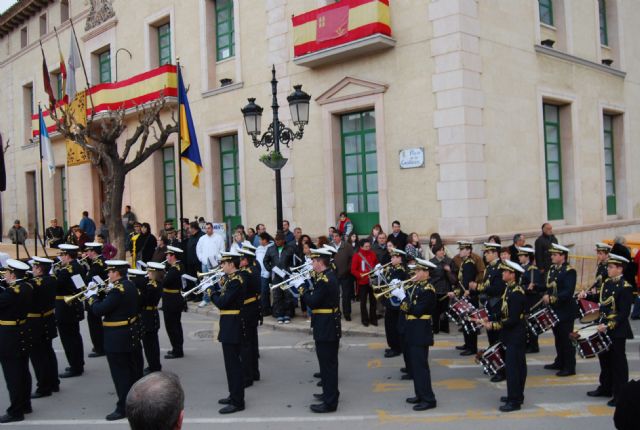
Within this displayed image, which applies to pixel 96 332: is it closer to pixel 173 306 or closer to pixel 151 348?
pixel 173 306

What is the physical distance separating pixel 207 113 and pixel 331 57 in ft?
19.6

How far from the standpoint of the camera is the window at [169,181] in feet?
71.7

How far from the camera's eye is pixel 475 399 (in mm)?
7484

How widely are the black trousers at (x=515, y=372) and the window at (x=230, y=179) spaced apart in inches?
511

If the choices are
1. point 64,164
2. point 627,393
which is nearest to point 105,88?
point 64,164

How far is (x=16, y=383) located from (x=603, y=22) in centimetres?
1989

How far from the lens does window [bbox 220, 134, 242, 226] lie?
19.5 meters

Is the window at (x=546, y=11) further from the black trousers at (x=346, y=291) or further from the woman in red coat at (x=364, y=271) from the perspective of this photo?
the black trousers at (x=346, y=291)

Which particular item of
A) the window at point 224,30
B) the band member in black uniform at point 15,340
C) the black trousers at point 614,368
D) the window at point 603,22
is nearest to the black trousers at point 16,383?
the band member in black uniform at point 15,340

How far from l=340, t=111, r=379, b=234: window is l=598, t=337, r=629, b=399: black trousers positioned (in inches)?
341

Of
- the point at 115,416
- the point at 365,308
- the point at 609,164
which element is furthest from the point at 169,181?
the point at 115,416

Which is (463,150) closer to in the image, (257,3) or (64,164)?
(257,3)

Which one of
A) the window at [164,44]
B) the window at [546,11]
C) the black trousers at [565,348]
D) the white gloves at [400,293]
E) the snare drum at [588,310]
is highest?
the window at [164,44]

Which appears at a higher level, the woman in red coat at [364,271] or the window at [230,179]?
the window at [230,179]
